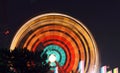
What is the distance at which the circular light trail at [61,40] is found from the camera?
25.9 m

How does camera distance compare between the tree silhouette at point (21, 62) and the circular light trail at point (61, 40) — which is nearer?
the tree silhouette at point (21, 62)

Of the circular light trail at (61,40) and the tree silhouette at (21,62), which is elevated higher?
the circular light trail at (61,40)

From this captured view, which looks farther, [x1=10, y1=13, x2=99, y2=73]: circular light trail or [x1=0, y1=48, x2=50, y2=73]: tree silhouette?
[x1=10, y1=13, x2=99, y2=73]: circular light trail

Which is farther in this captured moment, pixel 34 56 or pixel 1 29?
pixel 1 29

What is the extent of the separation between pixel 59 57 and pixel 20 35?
1911mm

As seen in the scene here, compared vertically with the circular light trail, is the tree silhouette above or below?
below

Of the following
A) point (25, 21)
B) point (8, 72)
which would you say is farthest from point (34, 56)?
point (25, 21)

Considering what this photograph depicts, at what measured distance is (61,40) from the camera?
26.7m

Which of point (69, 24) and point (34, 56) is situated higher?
point (69, 24)

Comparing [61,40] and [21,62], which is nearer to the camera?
[21,62]

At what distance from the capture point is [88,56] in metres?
26.1

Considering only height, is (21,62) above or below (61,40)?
below

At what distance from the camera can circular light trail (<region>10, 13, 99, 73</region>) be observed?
85.1 feet

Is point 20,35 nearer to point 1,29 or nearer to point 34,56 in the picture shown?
point 1,29
